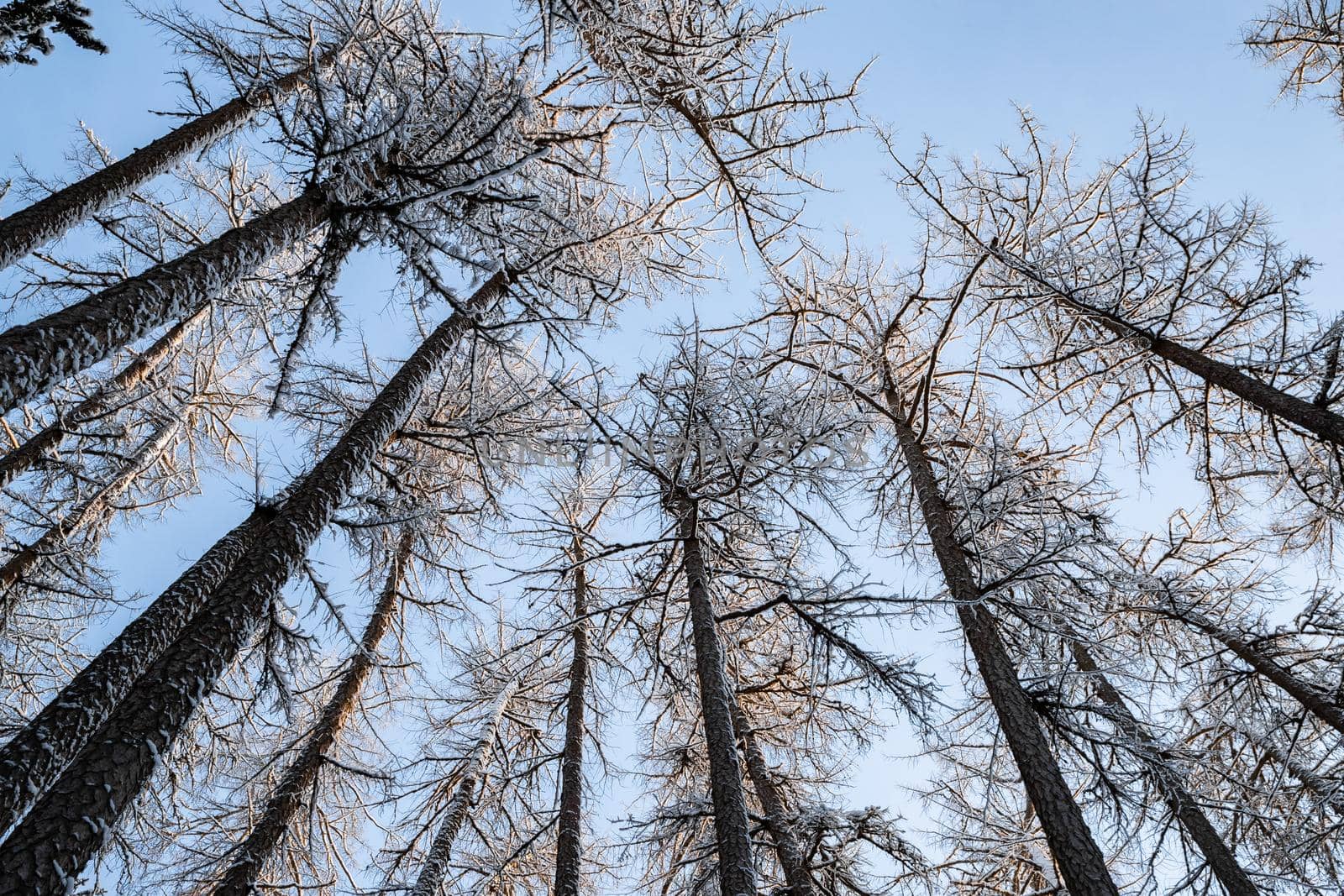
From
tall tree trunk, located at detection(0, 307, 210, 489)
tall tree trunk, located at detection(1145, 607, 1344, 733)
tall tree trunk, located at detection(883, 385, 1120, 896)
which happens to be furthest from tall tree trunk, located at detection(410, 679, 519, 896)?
tall tree trunk, located at detection(1145, 607, 1344, 733)

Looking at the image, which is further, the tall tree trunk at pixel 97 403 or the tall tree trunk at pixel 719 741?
the tall tree trunk at pixel 97 403

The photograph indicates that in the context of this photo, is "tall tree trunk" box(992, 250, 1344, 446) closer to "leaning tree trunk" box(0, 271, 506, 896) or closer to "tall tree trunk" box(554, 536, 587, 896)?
"tall tree trunk" box(554, 536, 587, 896)

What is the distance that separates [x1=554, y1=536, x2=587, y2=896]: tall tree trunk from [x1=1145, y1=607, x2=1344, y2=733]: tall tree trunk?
6141mm

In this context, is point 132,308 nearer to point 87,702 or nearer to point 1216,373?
point 87,702

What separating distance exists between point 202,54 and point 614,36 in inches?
153

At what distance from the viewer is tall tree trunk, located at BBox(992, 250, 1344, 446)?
5.58m

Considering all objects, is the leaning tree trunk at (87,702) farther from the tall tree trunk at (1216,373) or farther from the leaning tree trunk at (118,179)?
the tall tree trunk at (1216,373)

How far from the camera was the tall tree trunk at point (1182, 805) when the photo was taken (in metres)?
5.55

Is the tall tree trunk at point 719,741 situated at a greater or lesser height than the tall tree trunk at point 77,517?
lesser

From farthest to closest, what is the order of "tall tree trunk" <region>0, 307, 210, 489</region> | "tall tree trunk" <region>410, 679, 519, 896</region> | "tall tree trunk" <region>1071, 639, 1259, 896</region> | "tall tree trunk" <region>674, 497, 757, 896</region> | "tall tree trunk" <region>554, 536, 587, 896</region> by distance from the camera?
"tall tree trunk" <region>0, 307, 210, 489</region> < "tall tree trunk" <region>554, 536, 587, 896</region> < "tall tree trunk" <region>410, 679, 519, 896</region> < "tall tree trunk" <region>1071, 639, 1259, 896</region> < "tall tree trunk" <region>674, 497, 757, 896</region>

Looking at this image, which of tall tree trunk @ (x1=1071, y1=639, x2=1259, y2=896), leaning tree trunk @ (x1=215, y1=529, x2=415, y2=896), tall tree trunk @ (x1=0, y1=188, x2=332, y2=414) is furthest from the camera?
leaning tree trunk @ (x1=215, y1=529, x2=415, y2=896)

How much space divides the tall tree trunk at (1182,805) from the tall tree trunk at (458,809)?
5937 mm

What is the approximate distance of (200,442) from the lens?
424 inches

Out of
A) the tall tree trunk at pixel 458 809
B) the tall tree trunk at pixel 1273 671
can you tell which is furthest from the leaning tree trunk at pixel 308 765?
the tall tree trunk at pixel 1273 671
